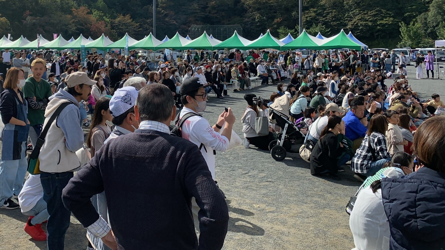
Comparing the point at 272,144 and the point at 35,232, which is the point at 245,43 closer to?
the point at 272,144

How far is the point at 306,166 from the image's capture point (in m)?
8.21

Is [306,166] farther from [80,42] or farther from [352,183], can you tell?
[80,42]

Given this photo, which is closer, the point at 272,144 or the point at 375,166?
the point at 375,166

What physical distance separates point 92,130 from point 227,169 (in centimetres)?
428

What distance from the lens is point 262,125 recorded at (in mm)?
8875

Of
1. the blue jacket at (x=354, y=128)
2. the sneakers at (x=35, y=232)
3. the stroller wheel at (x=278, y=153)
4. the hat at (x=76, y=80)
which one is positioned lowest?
the sneakers at (x=35, y=232)

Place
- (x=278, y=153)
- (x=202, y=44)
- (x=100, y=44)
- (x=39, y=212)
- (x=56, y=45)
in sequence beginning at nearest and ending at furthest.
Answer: (x=39, y=212) → (x=278, y=153) → (x=202, y=44) → (x=100, y=44) → (x=56, y=45)

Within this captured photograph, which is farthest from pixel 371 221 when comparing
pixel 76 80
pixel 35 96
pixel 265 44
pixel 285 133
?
pixel 265 44

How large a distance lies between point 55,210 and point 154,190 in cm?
209

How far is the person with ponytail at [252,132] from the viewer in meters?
8.97

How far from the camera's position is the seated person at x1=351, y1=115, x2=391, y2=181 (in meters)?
6.52

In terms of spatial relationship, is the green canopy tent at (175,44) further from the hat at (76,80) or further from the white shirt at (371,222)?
the white shirt at (371,222)

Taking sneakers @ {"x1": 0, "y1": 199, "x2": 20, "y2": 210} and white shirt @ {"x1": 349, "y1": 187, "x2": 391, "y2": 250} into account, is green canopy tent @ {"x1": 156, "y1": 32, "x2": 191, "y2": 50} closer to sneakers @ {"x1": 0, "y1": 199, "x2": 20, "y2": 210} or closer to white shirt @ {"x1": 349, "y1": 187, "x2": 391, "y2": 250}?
sneakers @ {"x1": 0, "y1": 199, "x2": 20, "y2": 210}

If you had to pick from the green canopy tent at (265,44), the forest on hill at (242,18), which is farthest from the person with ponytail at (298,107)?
the forest on hill at (242,18)
